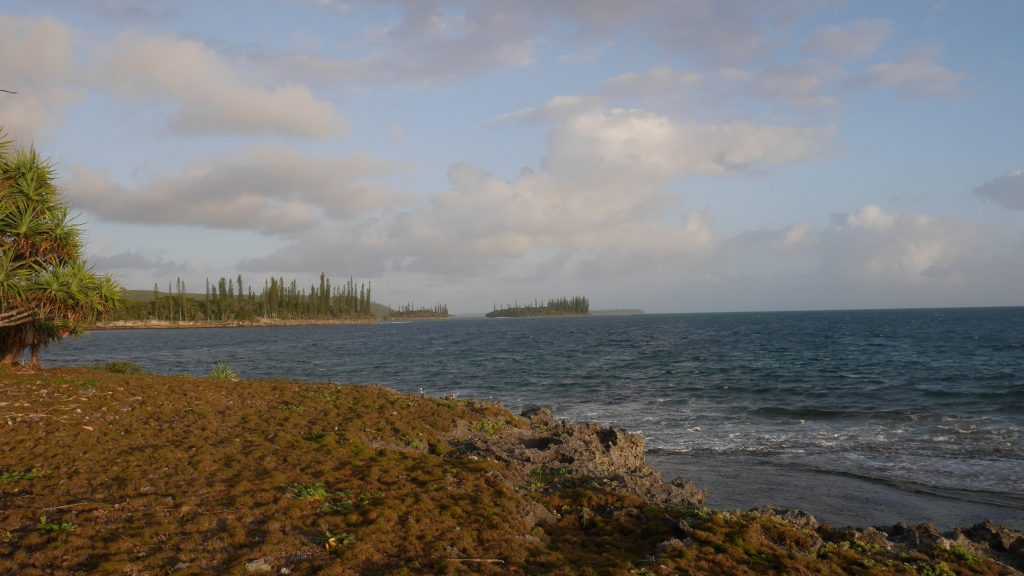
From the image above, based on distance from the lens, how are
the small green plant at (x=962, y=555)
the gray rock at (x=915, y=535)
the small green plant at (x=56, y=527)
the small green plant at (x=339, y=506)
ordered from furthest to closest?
the gray rock at (x=915, y=535) < the small green plant at (x=339, y=506) < the small green plant at (x=962, y=555) < the small green plant at (x=56, y=527)

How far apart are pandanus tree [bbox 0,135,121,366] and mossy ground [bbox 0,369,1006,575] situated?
5.30 meters

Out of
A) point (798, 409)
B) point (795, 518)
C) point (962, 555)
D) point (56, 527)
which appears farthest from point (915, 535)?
point (798, 409)

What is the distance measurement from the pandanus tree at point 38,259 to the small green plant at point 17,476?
1044cm

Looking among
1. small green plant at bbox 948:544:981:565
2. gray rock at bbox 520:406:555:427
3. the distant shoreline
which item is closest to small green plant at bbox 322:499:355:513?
small green plant at bbox 948:544:981:565

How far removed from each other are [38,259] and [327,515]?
710 inches

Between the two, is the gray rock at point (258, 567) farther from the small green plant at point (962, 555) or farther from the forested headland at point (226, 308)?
the forested headland at point (226, 308)

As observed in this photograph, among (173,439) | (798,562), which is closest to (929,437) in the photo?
(798,562)

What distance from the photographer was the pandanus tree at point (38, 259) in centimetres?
1831

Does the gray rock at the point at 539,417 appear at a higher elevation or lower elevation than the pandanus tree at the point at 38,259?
lower

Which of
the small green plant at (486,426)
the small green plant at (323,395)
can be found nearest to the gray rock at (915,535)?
the small green plant at (486,426)

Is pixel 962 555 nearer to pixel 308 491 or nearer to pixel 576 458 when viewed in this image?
pixel 576 458

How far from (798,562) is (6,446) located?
1463cm

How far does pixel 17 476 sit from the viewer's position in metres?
9.80

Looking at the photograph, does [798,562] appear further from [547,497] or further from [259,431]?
[259,431]
